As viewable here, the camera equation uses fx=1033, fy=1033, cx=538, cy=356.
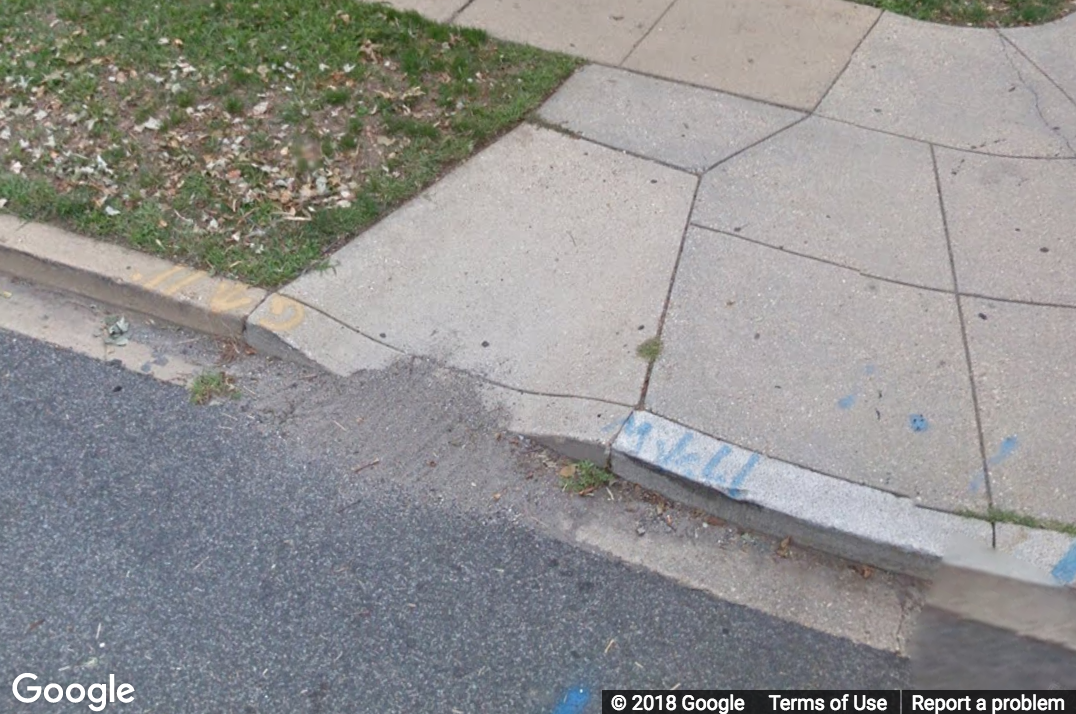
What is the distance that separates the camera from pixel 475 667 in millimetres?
3223

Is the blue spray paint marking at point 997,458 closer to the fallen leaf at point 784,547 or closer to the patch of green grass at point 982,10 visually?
the fallen leaf at point 784,547

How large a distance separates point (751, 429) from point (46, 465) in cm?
260

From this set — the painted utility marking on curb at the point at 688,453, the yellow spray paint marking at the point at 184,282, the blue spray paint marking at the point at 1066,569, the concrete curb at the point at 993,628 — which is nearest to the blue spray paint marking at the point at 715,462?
the painted utility marking on curb at the point at 688,453

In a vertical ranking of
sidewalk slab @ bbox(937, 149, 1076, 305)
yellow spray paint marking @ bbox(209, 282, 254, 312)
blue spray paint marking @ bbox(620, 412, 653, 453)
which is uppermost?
sidewalk slab @ bbox(937, 149, 1076, 305)

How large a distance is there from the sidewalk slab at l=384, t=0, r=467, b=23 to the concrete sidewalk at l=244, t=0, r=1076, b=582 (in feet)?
0.15

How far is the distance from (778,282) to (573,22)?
2.41 m

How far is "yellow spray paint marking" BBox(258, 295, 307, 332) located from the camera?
4.21 metres

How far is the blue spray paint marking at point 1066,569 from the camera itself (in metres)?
3.35

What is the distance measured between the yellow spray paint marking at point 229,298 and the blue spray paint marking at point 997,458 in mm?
2894

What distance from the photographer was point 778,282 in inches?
172

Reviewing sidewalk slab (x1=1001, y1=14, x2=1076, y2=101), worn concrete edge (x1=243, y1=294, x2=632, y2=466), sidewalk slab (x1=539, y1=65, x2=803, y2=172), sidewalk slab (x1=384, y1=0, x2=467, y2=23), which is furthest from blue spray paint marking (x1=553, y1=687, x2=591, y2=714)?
sidewalk slab (x1=1001, y1=14, x2=1076, y2=101)

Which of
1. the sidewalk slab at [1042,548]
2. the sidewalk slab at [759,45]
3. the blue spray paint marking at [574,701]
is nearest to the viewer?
the blue spray paint marking at [574,701]

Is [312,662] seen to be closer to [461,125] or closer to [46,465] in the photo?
[46,465]

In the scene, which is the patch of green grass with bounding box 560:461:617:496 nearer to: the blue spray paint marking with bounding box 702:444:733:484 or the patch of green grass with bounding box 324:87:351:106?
the blue spray paint marking with bounding box 702:444:733:484
